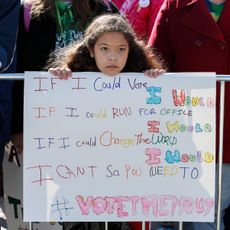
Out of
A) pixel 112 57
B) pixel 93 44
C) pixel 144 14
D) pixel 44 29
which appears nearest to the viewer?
pixel 112 57

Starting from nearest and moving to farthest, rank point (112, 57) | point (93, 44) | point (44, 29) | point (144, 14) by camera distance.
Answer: point (112, 57)
point (93, 44)
point (44, 29)
point (144, 14)

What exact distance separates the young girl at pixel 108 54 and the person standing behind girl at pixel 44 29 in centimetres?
19

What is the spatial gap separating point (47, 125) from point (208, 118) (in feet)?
2.81

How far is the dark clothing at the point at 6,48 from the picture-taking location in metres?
3.28

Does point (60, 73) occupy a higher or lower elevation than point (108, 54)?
lower

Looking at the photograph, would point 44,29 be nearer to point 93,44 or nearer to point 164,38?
point 93,44

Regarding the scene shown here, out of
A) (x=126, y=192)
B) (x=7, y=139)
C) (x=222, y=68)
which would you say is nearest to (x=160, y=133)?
(x=126, y=192)

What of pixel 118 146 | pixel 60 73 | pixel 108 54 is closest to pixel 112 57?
pixel 108 54

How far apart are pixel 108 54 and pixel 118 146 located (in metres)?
0.49

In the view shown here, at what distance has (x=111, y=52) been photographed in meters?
3.27

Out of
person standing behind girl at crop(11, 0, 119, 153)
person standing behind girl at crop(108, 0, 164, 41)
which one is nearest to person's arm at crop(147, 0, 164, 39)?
person standing behind girl at crop(108, 0, 164, 41)

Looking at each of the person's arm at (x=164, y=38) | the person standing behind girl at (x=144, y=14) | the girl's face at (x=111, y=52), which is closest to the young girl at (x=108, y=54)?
the girl's face at (x=111, y=52)

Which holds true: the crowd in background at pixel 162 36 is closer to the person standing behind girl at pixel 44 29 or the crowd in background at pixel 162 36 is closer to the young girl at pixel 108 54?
the person standing behind girl at pixel 44 29

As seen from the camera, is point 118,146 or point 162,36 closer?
point 118,146
